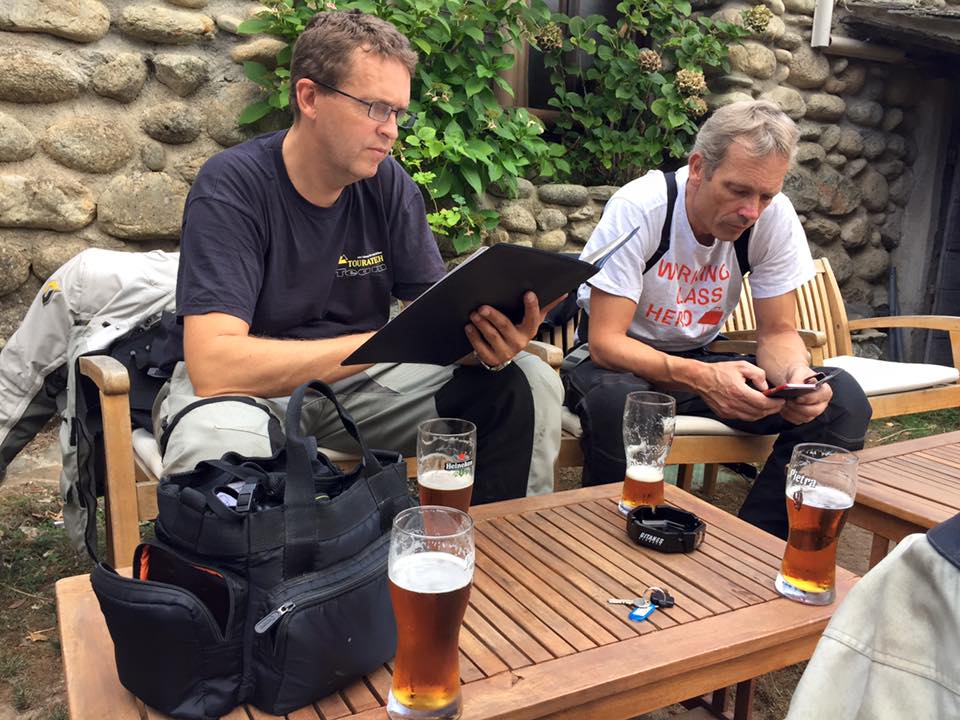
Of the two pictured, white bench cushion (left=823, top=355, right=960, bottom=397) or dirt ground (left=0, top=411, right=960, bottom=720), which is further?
white bench cushion (left=823, top=355, right=960, bottom=397)

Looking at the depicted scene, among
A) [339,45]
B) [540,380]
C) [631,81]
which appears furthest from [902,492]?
[631,81]

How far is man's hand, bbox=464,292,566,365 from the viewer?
190 centimetres

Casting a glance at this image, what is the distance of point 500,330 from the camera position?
1959mm

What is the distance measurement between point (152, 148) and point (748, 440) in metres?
2.40

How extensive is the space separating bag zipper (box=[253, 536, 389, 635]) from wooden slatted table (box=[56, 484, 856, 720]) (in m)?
0.12

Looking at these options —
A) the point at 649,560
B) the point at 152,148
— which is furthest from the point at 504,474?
the point at 152,148

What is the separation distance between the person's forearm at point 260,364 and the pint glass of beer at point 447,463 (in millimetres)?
560

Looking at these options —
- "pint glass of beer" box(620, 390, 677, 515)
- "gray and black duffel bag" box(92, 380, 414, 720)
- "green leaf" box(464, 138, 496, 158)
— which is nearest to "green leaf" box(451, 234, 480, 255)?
"green leaf" box(464, 138, 496, 158)

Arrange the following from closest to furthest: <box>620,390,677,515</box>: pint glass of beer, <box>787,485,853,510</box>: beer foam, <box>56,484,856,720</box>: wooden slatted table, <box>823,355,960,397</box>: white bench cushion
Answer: <box>56,484,856,720</box>: wooden slatted table
<box>787,485,853,510</box>: beer foam
<box>620,390,677,515</box>: pint glass of beer
<box>823,355,960,397</box>: white bench cushion

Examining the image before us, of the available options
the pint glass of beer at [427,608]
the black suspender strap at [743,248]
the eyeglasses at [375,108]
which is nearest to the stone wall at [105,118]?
the eyeglasses at [375,108]

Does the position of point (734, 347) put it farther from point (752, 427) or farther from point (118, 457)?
point (118, 457)

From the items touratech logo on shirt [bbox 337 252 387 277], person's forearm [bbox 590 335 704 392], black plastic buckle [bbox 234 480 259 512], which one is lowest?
person's forearm [bbox 590 335 704 392]

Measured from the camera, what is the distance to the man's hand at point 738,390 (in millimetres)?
2312

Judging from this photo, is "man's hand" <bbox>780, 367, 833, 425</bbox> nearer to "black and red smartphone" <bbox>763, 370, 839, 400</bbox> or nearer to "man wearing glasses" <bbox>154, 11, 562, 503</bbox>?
"black and red smartphone" <bbox>763, 370, 839, 400</bbox>
